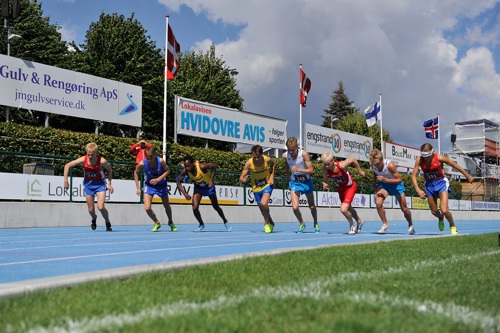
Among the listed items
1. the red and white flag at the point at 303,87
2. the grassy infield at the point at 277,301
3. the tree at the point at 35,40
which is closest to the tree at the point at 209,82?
the tree at the point at 35,40

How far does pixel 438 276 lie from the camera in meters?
5.30

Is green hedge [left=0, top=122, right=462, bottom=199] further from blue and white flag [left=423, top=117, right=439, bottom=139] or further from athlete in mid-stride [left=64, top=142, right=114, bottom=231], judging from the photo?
blue and white flag [left=423, top=117, right=439, bottom=139]

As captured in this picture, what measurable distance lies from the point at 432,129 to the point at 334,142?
987 cm

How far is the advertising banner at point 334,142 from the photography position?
4238 centimetres

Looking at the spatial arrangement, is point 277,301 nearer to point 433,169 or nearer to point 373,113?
point 433,169

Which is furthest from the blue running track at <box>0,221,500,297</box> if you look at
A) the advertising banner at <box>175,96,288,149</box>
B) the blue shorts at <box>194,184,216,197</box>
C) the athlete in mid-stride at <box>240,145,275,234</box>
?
the advertising banner at <box>175,96,288,149</box>

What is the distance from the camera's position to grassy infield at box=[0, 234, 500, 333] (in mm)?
3221

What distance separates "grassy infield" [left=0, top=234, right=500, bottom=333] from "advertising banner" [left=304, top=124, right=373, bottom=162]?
36.3 metres

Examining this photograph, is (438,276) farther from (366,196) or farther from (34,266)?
(366,196)

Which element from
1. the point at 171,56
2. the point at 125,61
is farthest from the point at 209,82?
the point at 171,56

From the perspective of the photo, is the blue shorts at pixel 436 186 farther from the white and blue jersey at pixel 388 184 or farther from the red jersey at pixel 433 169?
the white and blue jersey at pixel 388 184

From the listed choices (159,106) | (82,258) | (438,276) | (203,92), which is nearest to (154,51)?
(159,106)

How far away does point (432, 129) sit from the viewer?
4966 centimetres

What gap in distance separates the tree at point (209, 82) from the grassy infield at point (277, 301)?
3975cm
